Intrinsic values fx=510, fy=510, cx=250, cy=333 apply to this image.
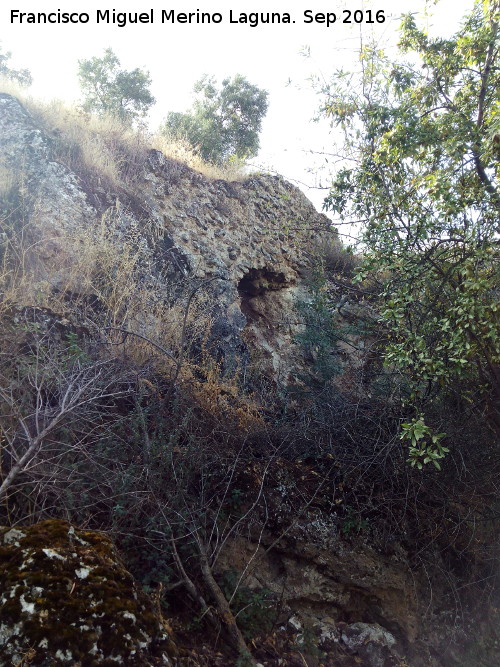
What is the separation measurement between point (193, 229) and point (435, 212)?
3953 millimetres

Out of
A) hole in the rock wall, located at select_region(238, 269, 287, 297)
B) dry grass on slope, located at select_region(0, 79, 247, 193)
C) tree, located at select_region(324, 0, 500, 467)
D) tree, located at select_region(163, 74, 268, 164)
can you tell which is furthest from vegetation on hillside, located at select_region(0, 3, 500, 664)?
tree, located at select_region(163, 74, 268, 164)

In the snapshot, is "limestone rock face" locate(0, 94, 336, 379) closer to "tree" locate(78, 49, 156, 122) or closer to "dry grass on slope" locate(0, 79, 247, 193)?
"dry grass on slope" locate(0, 79, 247, 193)

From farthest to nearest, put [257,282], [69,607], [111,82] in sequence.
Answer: [111,82]
[257,282]
[69,607]

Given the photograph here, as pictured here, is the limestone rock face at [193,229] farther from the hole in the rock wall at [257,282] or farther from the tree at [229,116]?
the tree at [229,116]

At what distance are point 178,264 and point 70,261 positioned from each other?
1.61m

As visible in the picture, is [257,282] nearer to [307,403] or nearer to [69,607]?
[307,403]

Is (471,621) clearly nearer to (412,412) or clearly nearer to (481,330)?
(412,412)

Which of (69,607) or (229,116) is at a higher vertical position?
(229,116)

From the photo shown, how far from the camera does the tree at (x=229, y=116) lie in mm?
13109

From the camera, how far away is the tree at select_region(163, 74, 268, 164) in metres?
13.1

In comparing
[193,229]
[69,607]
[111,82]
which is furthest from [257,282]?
[111,82]

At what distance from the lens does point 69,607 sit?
2.21m

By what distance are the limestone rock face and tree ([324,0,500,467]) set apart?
1.54m

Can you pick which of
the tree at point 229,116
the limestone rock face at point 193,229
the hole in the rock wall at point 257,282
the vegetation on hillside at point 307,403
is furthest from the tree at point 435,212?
the tree at point 229,116
